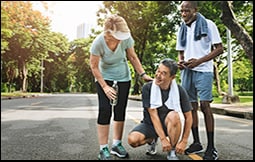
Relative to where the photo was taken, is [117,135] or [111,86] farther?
[117,135]

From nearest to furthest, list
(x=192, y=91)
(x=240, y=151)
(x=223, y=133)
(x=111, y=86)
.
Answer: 1. (x=111, y=86)
2. (x=192, y=91)
3. (x=240, y=151)
4. (x=223, y=133)

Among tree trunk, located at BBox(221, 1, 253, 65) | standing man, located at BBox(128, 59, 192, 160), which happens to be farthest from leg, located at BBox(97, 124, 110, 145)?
tree trunk, located at BBox(221, 1, 253, 65)

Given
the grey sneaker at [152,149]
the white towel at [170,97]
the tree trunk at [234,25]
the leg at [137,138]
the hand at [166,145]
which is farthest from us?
the tree trunk at [234,25]

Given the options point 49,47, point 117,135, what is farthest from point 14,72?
point 117,135

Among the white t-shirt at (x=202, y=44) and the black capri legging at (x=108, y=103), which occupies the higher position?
the white t-shirt at (x=202, y=44)

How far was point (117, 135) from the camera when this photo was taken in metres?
3.50

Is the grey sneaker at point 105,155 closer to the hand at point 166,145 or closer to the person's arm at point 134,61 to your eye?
the hand at point 166,145

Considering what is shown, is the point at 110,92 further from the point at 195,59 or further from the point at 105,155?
the point at 195,59

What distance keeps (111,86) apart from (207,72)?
0.96m

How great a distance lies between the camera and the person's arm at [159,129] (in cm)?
279

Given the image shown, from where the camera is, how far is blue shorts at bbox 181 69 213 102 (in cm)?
331

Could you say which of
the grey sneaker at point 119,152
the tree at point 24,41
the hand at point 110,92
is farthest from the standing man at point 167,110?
the tree at point 24,41

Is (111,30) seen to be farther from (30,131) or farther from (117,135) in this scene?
(30,131)

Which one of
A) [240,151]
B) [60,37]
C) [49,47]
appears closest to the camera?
[240,151]
